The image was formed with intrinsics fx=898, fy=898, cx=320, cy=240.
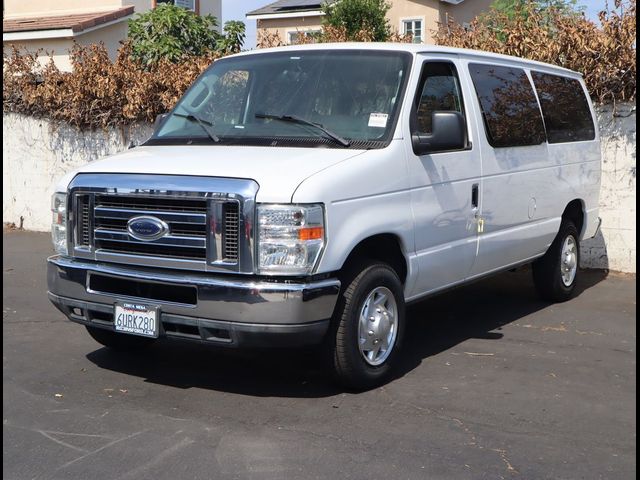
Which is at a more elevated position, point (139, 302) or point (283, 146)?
point (283, 146)

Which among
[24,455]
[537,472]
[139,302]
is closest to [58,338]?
[139,302]

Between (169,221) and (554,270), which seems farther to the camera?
(554,270)

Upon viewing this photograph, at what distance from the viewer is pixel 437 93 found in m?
6.58

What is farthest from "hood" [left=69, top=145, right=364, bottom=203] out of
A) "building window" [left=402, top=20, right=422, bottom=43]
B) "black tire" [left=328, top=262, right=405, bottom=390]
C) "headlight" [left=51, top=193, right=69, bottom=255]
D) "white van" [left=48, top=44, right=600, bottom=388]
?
"building window" [left=402, top=20, right=422, bottom=43]

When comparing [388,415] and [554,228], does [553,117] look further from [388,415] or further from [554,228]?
[388,415]

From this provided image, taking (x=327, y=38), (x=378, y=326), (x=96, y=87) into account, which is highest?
(x=327, y=38)

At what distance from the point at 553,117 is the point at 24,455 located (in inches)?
218

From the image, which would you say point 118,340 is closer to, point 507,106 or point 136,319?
point 136,319

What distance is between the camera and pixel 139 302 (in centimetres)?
554

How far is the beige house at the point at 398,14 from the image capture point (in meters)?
27.4

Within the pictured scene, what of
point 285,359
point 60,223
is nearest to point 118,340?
point 60,223

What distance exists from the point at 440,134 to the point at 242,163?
144 centimetres

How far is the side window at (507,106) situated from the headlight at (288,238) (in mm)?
2402

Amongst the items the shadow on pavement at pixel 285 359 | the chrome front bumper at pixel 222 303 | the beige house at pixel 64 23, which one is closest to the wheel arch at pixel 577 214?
the shadow on pavement at pixel 285 359
